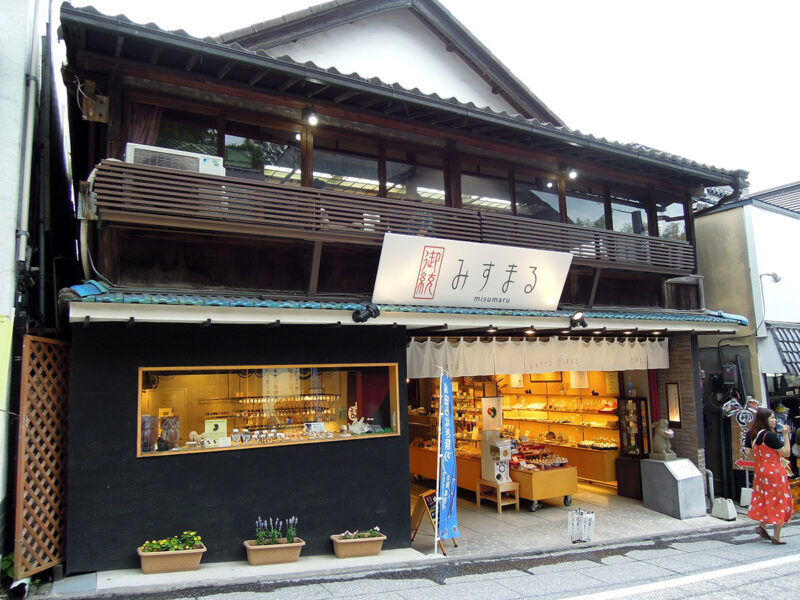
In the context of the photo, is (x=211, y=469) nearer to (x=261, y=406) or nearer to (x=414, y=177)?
(x=261, y=406)

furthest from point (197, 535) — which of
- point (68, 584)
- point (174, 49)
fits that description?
point (174, 49)

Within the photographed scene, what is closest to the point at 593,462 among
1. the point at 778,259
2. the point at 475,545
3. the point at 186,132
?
the point at 475,545

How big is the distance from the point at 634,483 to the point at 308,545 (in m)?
8.65

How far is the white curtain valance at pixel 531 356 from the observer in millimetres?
10609

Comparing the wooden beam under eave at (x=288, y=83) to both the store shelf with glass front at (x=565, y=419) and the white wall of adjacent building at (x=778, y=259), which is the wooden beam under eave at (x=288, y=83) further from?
the white wall of adjacent building at (x=778, y=259)

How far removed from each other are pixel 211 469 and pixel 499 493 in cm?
657

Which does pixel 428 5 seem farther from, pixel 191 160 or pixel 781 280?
pixel 781 280

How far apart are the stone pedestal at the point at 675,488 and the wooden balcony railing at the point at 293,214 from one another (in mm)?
4650

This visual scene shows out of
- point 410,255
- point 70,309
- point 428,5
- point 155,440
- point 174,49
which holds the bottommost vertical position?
point 155,440

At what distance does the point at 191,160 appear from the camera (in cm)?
825

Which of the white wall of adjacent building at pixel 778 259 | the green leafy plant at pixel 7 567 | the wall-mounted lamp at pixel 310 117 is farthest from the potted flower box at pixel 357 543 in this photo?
the white wall of adjacent building at pixel 778 259

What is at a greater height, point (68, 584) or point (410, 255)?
point (410, 255)

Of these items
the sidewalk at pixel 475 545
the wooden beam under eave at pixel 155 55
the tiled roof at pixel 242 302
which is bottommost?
the sidewalk at pixel 475 545

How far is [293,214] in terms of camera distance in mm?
8570
